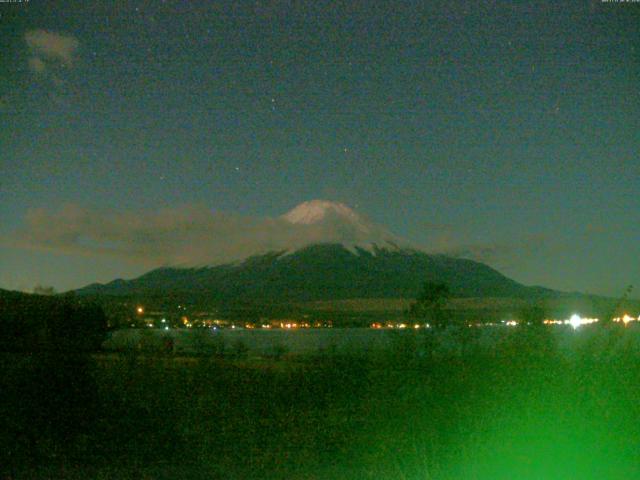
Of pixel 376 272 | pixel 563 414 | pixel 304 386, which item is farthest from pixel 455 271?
pixel 563 414

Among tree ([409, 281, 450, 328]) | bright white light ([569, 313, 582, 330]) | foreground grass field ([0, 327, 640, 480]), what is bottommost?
foreground grass field ([0, 327, 640, 480])

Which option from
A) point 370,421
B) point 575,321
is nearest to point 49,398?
point 370,421

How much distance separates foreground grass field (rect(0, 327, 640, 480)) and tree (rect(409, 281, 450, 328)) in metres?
13.9

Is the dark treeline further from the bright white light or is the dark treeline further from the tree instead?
the tree

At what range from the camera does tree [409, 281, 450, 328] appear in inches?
1436

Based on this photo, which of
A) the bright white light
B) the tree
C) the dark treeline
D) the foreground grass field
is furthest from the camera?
the tree

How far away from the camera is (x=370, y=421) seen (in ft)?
50.6

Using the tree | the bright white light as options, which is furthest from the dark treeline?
the tree

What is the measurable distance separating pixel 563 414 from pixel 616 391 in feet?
4.32

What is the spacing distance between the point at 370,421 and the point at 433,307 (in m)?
29.3

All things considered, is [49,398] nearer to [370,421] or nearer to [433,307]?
[370,421]

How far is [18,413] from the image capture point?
51.5 ft

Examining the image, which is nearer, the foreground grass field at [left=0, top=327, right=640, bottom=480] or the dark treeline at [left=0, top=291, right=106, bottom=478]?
the foreground grass field at [left=0, top=327, right=640, bottom=480]

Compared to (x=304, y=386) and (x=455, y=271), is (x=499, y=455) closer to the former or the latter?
(x=304, y=386)
